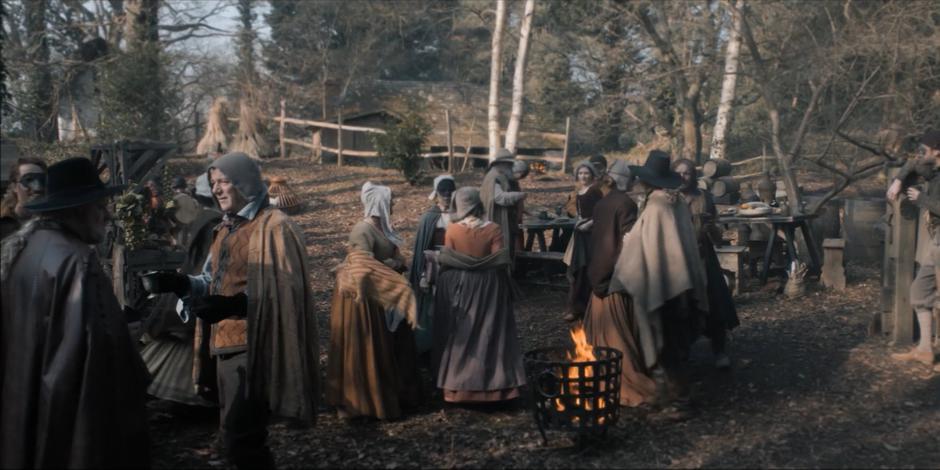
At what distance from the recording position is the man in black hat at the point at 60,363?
3785 mm

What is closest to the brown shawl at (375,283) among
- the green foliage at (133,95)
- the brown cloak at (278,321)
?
the brown cloak at (278,321)

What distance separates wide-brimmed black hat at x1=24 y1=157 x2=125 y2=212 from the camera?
4.02 metres

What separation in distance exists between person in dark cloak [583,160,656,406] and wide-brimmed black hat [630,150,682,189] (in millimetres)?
423

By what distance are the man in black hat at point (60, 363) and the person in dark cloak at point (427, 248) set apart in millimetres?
3715

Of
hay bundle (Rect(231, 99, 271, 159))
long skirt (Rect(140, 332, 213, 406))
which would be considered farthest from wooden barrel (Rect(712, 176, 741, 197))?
hay bundle (Rect(231, 99, 271, 159))

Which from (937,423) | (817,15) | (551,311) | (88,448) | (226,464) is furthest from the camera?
(817,15)

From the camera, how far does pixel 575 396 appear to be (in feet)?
18.0

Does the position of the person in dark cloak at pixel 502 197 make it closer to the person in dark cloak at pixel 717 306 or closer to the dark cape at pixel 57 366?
the person in dark cloak at pixel 717 306

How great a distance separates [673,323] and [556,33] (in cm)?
2540

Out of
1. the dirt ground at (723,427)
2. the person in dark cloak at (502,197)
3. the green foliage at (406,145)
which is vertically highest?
the green foliage at (406,145)

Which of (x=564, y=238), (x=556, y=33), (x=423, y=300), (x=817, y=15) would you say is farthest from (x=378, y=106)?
(x=423, y=300)

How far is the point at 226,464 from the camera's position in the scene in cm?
564

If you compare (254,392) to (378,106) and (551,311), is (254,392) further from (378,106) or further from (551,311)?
(378,106)

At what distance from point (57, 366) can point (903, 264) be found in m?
7.11
